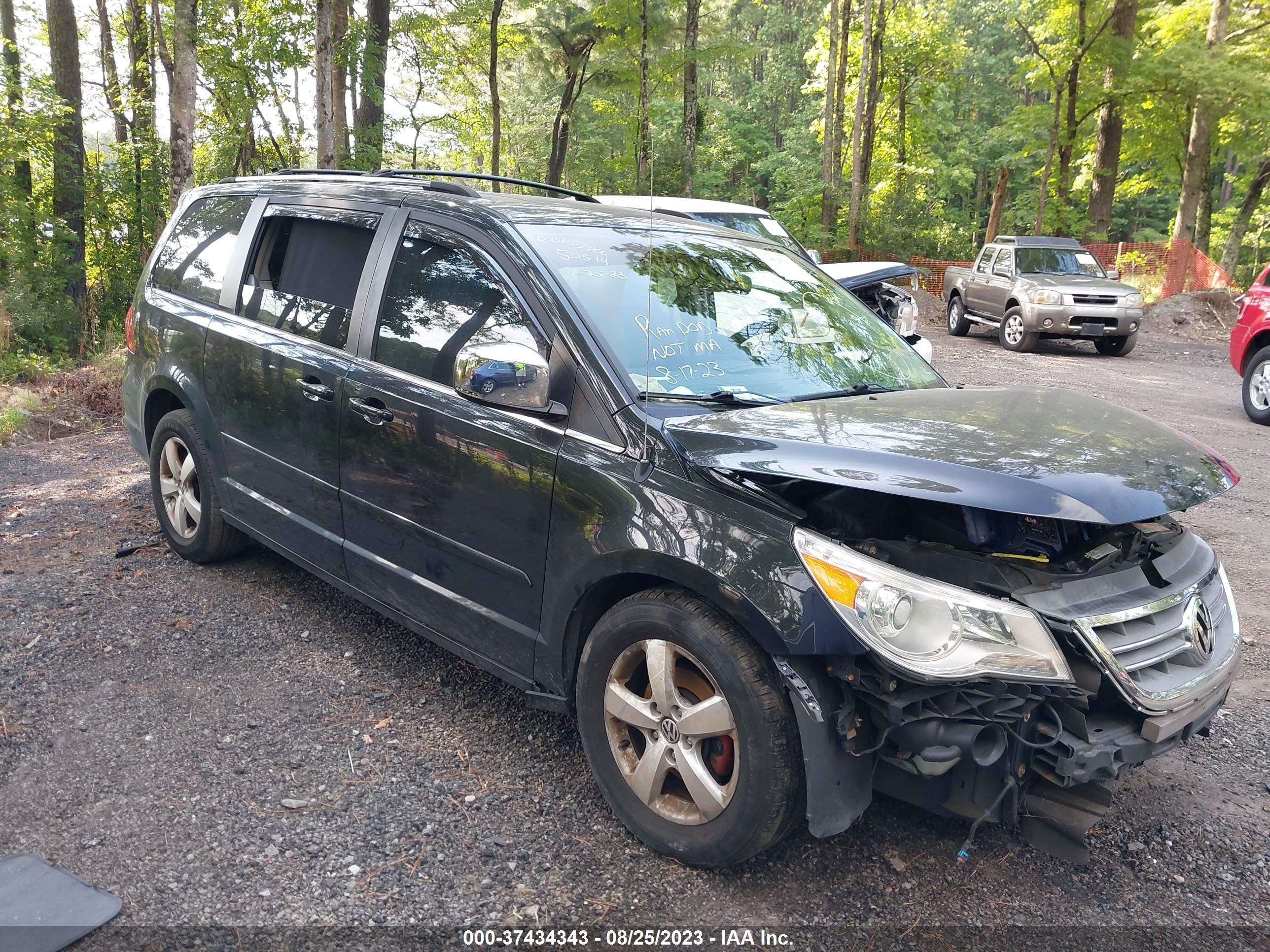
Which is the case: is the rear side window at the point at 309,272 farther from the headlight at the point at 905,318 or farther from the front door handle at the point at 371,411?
the headlight at the point at 905,318

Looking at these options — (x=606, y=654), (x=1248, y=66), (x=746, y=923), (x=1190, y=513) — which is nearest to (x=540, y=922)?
(x=746, y=923)

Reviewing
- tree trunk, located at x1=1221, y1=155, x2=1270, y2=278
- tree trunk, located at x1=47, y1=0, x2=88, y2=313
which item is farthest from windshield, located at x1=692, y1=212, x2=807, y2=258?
tree trunk, located at x1=1221, y1=155, x2=1270, y2=278

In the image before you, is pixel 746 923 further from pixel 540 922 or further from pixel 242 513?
pixel 242 513

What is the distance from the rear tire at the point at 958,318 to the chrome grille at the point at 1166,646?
17.0 meters

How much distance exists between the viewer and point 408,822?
10.1 feet

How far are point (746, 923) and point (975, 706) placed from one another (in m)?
0.87

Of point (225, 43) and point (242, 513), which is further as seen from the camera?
point (225, 43)

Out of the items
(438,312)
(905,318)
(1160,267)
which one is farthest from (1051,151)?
(438,312)

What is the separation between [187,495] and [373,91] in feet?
51.7

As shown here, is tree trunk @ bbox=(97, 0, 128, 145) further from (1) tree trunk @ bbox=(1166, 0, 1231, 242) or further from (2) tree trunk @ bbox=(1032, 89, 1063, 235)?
(1) tree trunk @ bbox=(1166, 0, 1231, 242)

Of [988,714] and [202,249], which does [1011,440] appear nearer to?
[988,714]

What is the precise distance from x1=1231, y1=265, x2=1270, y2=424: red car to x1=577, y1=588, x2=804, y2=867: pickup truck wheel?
9.86 metres

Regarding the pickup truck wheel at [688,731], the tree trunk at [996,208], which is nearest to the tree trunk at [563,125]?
the tree trunk at [996,208]

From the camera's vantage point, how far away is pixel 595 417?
2.99 m
